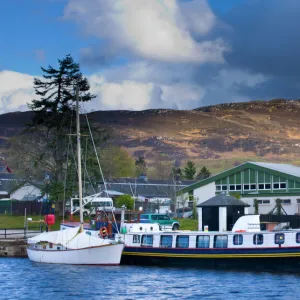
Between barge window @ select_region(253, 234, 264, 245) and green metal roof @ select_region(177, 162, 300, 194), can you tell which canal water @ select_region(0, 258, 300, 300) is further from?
green metal roof @ select_region(177, 162, 300, 194)

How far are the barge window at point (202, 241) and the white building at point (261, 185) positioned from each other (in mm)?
29826

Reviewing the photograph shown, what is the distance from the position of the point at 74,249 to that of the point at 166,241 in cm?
769

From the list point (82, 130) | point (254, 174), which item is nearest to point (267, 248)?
point (254, 174)

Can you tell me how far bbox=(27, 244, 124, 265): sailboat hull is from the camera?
191ft

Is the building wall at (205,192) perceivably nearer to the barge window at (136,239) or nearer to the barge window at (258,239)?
the barge window at (136,239)

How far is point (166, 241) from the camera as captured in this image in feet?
192

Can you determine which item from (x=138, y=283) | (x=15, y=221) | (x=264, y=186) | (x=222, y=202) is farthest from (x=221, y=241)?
(x=15, y=221)

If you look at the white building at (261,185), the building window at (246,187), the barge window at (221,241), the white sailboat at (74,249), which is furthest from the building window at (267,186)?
the white sailboat at (74,249)

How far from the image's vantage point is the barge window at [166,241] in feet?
191

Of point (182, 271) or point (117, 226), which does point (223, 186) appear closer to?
point (117, 226)

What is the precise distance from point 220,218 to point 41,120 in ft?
122

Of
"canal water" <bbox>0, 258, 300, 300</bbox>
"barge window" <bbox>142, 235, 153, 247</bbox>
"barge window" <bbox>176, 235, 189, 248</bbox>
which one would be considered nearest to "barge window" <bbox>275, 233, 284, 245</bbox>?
"canal water" <bbox>0, 258, 300, 300</bbox>

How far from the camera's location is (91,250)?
192 feet

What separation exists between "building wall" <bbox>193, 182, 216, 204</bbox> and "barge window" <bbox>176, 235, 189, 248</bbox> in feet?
123
